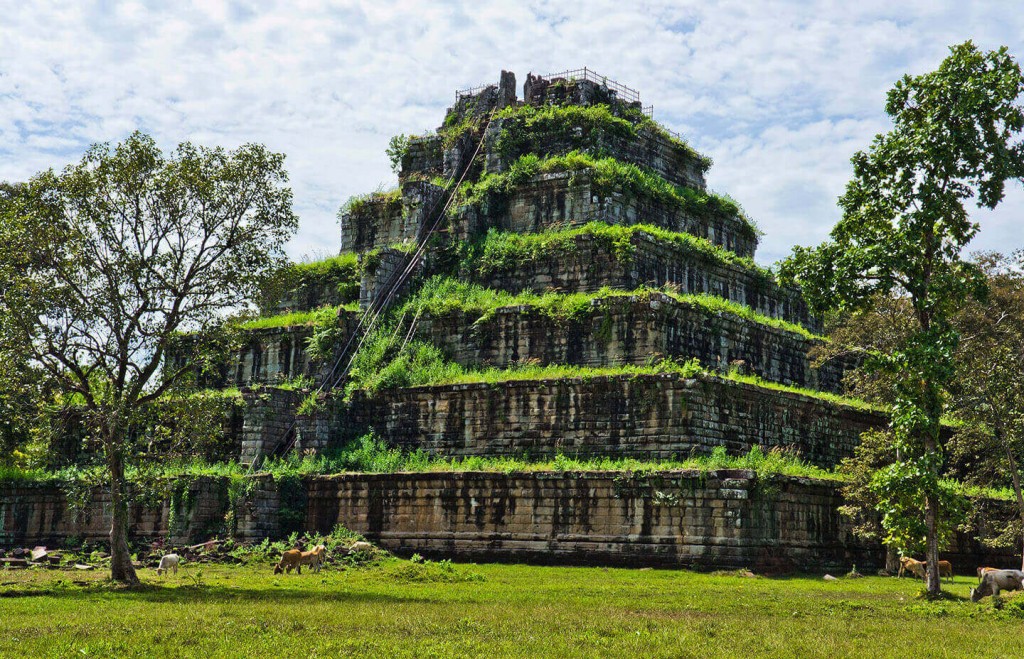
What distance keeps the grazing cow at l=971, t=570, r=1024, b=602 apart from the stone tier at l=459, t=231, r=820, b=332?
15008mm

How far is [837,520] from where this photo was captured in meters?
30.4

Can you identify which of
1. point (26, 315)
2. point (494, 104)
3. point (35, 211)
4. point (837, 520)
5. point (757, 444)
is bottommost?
point (837, 520)

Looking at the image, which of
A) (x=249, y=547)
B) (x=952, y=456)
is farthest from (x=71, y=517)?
(x=952, y=456)


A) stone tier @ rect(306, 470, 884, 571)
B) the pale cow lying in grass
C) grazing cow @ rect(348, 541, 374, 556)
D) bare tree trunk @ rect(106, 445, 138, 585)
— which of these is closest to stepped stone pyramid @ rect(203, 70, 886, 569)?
stone tier @ rect(306, 470, 884, 571)

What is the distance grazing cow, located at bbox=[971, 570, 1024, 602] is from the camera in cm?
2183

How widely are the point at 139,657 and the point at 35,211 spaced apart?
1503cm

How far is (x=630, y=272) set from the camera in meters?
34.8

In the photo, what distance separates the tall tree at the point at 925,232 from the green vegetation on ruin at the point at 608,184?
545 inches

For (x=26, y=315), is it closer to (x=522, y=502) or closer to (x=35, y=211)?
(x=35, y=211)

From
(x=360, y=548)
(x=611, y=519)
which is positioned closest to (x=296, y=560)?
(x=360, y=548)

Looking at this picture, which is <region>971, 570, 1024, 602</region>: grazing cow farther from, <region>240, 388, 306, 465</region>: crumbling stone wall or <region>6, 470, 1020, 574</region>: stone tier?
<region>240, 388, 306, 465</region>: crumbling stone wall

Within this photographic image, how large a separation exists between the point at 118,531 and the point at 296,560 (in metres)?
4.64

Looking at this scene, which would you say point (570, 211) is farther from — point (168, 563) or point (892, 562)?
point (168, 563)

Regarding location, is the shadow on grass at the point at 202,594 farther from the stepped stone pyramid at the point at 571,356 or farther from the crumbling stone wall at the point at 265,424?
the crumbling stone wall at the point at 265,424
